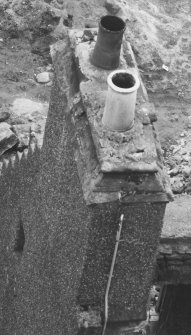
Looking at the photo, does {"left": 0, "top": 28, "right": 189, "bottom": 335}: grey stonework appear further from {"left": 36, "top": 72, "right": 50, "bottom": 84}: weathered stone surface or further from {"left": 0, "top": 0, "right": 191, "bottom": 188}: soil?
{"left": 36, "top": 72, "right": 50, "bottom": 84}: weathered stone surface

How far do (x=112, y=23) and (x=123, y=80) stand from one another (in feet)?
2.24

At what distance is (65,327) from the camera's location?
6699 millimetres

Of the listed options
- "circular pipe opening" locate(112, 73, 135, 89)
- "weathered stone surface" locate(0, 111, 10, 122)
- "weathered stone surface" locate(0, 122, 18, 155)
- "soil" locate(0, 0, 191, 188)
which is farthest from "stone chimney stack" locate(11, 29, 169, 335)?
"soil" locate(0, 0, 191, 188)

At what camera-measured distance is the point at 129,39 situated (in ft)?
51.8

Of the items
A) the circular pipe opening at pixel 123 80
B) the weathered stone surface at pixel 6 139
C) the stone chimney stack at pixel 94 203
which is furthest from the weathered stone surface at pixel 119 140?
the weathered stone surface at pixel 6 139

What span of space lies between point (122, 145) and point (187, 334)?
3312mm

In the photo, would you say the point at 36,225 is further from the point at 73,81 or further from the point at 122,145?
the point at 122,145

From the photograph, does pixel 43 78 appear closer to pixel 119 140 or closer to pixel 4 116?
pixel 4 116

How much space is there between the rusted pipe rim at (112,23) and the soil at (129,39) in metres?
9.15

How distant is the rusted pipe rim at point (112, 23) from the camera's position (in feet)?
19.5

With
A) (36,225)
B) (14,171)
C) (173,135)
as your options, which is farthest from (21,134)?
(36,225)

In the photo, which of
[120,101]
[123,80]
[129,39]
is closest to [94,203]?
[120,101]

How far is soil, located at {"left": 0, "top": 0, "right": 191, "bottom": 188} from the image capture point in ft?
52.6

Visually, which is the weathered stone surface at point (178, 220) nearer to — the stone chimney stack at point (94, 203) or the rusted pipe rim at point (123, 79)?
the stone chimney stack at point (94, 203)
